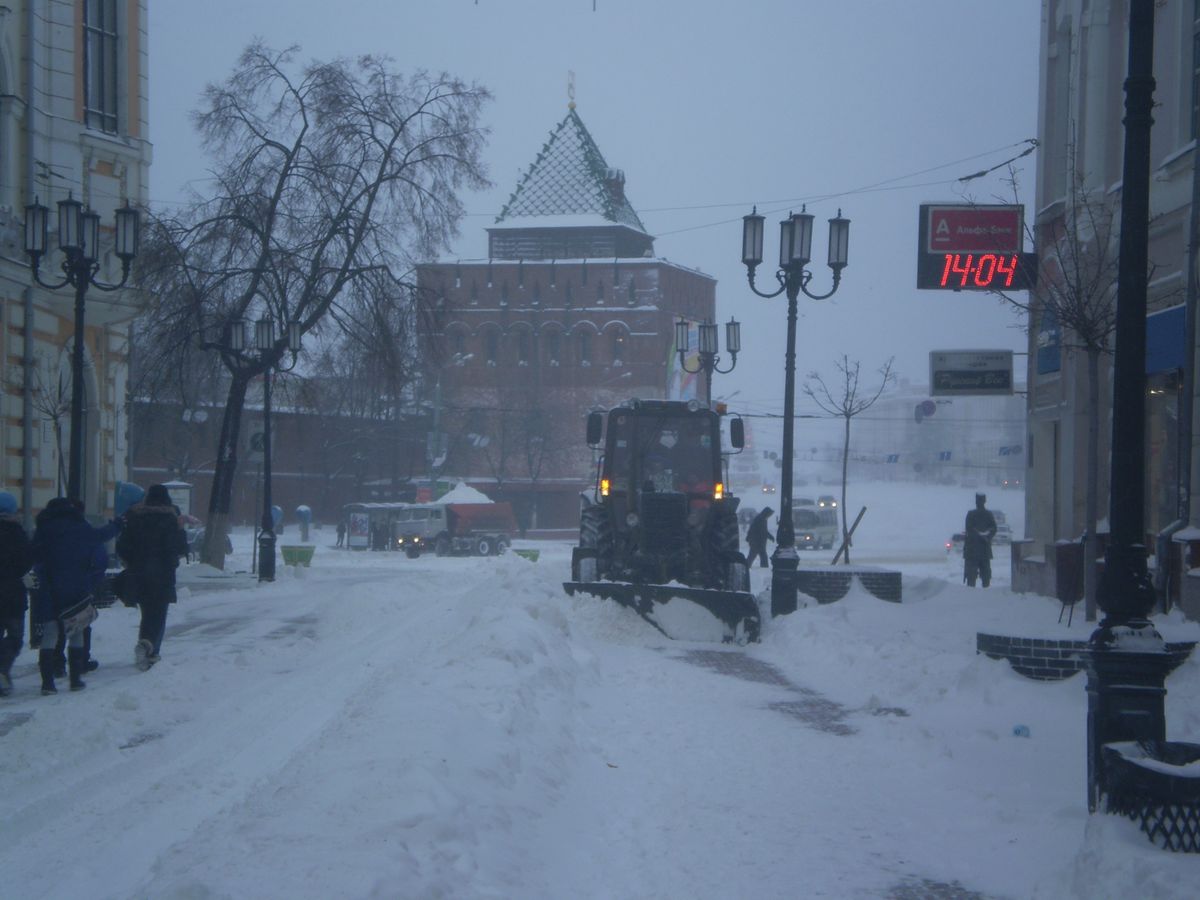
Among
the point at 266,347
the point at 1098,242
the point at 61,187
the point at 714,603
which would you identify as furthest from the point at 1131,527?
the point at 61,187

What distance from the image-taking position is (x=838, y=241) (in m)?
17.9

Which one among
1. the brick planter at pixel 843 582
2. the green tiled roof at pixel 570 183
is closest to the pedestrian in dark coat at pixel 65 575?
the brick planter at pixel 843 582

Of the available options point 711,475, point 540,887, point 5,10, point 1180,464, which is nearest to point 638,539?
point 711,475

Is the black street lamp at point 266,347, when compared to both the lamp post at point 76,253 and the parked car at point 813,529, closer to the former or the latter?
the lamp post at point 76,253

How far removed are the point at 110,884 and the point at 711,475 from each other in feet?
42.1

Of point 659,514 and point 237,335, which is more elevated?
point 237,335

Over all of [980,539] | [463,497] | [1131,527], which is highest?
[1131,527]

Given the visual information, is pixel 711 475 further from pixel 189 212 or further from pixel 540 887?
pixel 189 212

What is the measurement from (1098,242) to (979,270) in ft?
17.1

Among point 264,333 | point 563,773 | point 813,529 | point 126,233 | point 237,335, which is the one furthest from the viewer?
point 813,529

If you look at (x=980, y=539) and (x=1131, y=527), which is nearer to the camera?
(x=1131, y=527)

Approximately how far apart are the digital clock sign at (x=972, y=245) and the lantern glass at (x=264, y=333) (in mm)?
13872

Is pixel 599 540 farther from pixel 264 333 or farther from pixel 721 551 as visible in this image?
pixel 264 333

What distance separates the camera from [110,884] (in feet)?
17.7
